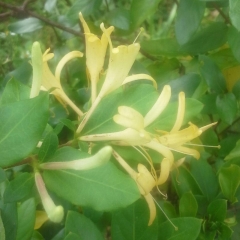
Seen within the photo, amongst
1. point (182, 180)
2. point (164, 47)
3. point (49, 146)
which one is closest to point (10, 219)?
point (49, 146)

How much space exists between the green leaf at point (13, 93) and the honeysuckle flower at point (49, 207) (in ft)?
0.48

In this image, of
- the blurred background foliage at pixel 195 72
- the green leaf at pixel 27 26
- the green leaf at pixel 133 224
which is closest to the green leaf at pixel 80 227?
the green leaf at pixel 133 224

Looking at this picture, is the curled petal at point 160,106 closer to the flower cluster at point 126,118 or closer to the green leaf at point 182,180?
the flower cluster at point 126,118

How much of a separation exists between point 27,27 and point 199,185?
61 centimetres

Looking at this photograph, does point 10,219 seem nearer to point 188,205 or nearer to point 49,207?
point 49,207

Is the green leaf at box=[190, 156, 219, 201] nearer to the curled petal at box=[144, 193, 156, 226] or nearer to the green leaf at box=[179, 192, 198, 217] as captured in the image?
the green leaf at box=[179, 192, 198, 217]

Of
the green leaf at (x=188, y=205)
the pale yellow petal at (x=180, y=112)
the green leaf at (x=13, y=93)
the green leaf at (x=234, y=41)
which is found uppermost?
the green leaf at (x=13, y=93)

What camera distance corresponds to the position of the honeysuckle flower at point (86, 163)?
19.9 inches

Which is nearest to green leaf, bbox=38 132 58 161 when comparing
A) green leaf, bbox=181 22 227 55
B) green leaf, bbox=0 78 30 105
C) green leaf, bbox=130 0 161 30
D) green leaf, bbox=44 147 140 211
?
green leaf, bbox=44 147 140 211

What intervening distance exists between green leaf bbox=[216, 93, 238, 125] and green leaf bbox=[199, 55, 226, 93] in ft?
0.07

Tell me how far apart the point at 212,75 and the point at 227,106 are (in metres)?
0.08

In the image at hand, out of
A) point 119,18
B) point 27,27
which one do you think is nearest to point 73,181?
point 119,18

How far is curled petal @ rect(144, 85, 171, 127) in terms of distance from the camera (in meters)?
0.63

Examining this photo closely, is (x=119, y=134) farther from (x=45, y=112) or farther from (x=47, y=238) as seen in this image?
(x=47, y=238)
